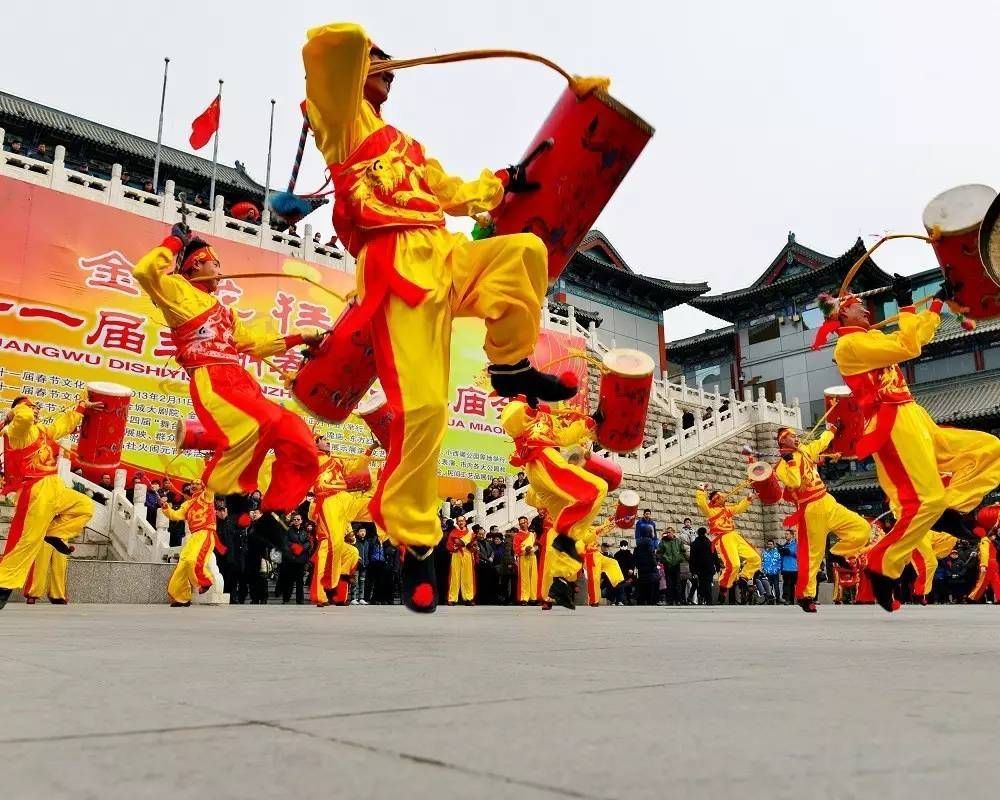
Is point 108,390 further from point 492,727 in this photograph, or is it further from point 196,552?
point 492,727

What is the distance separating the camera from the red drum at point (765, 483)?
858 cm

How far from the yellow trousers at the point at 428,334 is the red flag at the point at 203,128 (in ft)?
52.7

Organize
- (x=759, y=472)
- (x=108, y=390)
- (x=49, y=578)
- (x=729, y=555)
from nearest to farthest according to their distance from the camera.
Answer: (x=108, y=390)
(x=49, y=578)
(x=759, y=472)
(x=729, y=555)

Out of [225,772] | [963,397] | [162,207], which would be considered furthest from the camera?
[963,397]

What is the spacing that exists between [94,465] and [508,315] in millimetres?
4354

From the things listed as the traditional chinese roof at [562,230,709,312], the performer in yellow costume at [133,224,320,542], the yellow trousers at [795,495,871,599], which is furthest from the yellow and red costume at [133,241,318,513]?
the traditional chinese roof at [562,230,709,312]

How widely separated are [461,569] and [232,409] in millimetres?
6662

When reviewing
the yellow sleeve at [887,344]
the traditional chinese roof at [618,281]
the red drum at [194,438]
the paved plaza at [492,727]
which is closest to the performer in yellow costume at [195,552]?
the red drum at [194,438]

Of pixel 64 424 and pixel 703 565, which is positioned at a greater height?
pixel 64 424

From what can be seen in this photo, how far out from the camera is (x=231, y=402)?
438cm

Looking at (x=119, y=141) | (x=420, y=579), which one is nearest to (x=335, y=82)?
(x=420, y=579)

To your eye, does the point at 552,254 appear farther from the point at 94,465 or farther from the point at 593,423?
the point at 94,465

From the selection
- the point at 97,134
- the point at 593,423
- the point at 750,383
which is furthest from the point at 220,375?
the point at 750,383

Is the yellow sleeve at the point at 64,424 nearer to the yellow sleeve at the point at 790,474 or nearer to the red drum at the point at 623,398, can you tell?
the red drum at the point at 623,398
